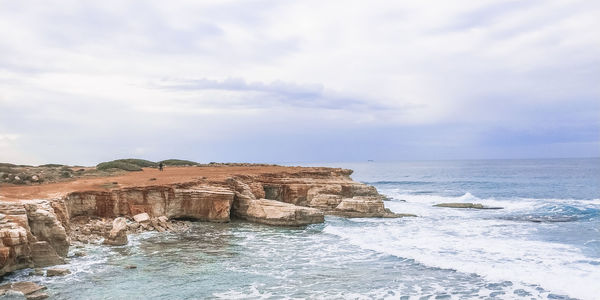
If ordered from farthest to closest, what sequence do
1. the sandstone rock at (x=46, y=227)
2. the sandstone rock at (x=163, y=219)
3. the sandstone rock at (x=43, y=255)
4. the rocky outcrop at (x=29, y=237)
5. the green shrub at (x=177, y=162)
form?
the green shrub at (x=177, y=162)
the sandstone rock at (x=163, y=219)
the sandstone rock at (x=46, y=227)
the sandstone rock at (x=43, y=255)
the rocky outcrop at (x=29, y=237)

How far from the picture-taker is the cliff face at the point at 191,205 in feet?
50.1

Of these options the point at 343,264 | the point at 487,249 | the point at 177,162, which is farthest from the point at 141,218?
the point at 177,162

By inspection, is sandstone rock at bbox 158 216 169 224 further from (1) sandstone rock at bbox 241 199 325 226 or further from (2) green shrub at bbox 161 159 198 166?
(2) green shrub at bbox 161 159 198 166

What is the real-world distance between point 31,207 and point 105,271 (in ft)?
13.1

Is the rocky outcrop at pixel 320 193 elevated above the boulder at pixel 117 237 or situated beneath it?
elevated above

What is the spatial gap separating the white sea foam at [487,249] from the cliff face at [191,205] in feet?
11.5

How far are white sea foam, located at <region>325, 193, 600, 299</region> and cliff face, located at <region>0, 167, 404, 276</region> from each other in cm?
351

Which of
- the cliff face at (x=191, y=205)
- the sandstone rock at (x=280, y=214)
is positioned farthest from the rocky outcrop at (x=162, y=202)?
the sandstone rock at (x=280, y=214)

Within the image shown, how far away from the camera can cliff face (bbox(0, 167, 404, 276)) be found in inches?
601

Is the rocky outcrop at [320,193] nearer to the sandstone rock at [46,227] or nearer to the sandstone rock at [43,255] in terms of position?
the sandstone rock at [46,227]

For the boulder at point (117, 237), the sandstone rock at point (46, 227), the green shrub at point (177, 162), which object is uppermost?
the green shrub at point (177, 162)

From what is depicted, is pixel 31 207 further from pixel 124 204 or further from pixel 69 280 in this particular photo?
pixel 124 204

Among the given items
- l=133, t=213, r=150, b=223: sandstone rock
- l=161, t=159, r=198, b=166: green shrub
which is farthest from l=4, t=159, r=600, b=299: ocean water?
l=161, t=159, r=198, b=166: green shrub

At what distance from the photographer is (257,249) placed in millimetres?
19906
